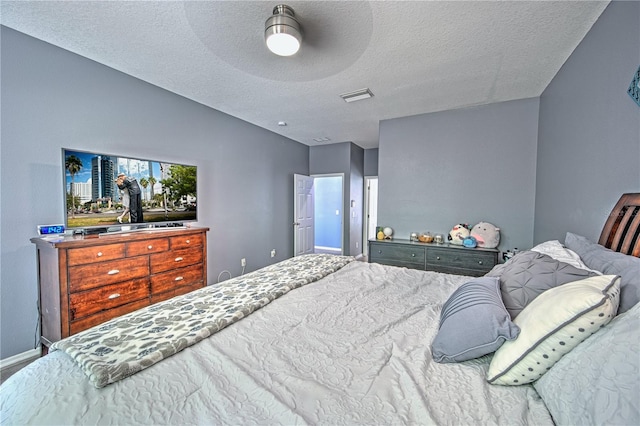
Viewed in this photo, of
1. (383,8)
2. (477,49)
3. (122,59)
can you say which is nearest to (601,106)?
(477,49)

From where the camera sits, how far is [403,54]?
7.14 ft

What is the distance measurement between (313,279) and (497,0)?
2.29 m

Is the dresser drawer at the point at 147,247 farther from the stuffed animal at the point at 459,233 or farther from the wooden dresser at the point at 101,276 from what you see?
the stuffed animal at the point at 459,233

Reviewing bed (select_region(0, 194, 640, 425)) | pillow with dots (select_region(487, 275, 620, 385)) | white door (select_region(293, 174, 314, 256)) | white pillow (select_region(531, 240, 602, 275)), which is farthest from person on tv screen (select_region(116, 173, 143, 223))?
white pillow (select_region(531, 240, 602, 275))

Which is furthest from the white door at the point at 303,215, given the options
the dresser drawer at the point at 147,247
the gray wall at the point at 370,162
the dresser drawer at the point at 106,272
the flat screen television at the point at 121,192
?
the dresser drawer at the point at 106,272

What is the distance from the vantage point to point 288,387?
0.81 meters

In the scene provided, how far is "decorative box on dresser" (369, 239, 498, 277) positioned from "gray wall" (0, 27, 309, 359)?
90.7 inches

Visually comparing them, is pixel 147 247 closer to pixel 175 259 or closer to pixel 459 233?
pixel 175 259

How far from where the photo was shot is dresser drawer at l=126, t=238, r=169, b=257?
7.31ft

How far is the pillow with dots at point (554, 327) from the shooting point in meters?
0.70

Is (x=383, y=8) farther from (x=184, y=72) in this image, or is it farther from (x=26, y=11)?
(x=26, y=11)

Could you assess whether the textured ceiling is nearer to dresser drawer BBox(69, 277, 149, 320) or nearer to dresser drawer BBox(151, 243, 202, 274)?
dresser drawer BBox(151, 243, 202, 274)

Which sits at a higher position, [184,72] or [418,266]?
[184,72]

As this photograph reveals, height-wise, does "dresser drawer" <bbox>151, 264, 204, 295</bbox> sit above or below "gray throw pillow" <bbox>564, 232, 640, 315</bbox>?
below
